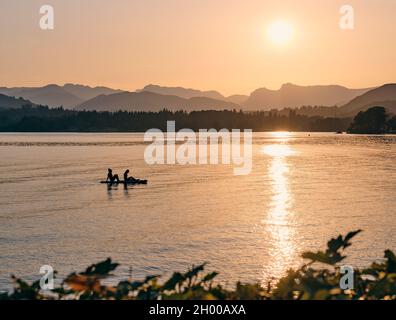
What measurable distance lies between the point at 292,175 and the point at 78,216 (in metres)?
48.5

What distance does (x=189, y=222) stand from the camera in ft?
132

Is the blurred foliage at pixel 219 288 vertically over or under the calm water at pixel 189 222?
over

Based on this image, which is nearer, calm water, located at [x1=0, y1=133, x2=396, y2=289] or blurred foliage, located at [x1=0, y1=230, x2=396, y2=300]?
blurred foliage, located at [x1=0, y1=230, x2=396, y2=300]

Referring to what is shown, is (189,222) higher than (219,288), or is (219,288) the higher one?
(219,288)

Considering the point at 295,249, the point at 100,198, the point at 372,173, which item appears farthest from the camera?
the point at 372,173

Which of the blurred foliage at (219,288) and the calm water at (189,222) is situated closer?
the blurred foliage at (219,288)

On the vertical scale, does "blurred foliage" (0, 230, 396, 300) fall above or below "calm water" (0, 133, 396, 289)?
above

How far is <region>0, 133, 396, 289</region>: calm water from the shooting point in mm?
28234

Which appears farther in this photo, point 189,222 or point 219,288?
point 189,222

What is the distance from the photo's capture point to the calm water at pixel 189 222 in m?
28.2
